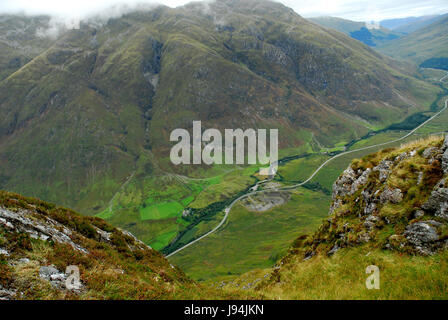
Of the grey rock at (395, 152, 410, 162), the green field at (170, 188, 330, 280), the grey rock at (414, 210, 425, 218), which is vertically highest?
the grey rock at (395, 152, 410, 162)

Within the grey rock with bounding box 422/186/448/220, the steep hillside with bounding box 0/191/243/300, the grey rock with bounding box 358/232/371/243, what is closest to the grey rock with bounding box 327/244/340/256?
the grey rock with bounding box 358/232/371/243

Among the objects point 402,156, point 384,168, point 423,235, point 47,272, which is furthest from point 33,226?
point 402,156

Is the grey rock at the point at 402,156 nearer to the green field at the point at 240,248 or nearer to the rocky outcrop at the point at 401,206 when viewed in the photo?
the rocky outcrop at the point at 401,206

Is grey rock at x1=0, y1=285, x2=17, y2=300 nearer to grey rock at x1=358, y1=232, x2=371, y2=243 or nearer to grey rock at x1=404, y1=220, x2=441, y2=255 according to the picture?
grey rock at x1=404, y1=220, x2=441, y2=255

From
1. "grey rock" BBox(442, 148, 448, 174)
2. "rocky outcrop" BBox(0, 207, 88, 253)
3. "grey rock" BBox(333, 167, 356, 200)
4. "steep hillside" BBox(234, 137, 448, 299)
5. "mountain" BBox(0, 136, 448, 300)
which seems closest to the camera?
"mountain" BBox(0, 136, 448, 300)

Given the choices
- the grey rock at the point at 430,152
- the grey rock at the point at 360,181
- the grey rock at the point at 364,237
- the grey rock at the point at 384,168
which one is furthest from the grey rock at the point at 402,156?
the grey rock at the point at 364,237

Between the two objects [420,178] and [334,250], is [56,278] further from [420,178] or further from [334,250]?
[420,178]

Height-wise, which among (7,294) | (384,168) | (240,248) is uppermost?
(384,168)
